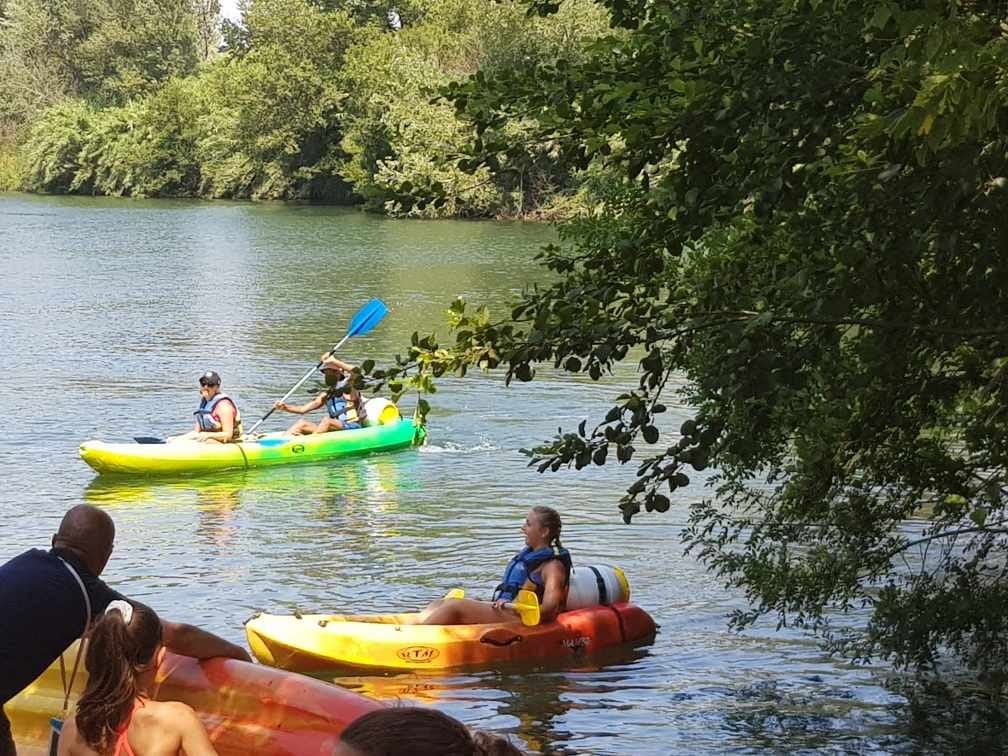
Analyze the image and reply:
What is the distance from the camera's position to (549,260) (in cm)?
588

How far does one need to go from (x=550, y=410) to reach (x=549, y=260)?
34.8 ft

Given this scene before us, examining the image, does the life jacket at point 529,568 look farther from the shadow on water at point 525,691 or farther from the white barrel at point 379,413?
the white barrel at point 379,413

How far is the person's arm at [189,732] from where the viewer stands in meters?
4.09

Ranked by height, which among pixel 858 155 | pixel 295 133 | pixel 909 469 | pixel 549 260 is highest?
pixel 295 133

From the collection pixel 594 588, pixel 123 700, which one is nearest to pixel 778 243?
pixel 123 700

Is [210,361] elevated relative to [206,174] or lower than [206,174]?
lower

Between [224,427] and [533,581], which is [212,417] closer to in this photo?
[224,427]

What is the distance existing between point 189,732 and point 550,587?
4393mm

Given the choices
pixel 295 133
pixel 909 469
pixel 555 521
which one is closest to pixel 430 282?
pixel 555 521

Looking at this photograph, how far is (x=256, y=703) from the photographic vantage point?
5137mm

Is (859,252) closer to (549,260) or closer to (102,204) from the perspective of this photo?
(549,260)

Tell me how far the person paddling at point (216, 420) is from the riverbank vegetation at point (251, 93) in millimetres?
29911

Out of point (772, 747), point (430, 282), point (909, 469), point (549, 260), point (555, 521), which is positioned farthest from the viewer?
point (430, 282)

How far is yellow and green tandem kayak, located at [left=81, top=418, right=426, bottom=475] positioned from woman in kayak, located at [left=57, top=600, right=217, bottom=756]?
9.26m
